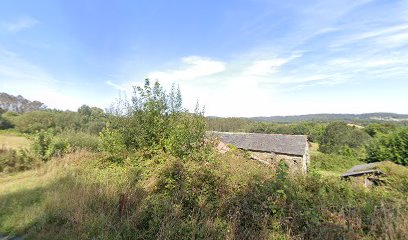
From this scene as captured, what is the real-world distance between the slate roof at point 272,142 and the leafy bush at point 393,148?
9.48 m

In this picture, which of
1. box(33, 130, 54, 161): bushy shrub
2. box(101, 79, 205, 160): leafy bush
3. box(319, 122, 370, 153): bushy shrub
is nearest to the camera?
box(101, 79, 205, 160): leafy bush

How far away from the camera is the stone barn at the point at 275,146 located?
770 inches

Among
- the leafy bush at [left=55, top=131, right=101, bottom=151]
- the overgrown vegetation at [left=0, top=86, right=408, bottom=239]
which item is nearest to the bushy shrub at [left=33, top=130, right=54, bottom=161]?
the leafy bush at [left=55, top=131, right=101, bottom=151]

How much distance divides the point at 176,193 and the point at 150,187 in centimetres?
98

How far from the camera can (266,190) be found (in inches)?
161

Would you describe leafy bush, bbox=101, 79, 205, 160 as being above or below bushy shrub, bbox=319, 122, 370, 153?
above

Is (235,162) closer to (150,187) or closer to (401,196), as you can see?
(150,187)

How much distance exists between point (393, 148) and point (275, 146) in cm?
1318

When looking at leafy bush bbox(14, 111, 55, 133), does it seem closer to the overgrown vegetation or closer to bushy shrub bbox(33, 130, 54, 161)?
bushy shrub bbox(33, 130, 54, 161)

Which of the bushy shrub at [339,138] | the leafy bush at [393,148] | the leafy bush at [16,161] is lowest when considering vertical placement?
the bushy shrub at [339,138]

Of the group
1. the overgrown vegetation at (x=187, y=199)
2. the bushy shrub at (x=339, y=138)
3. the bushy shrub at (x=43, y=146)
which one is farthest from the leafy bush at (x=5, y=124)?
the bushy shrub at (x=339, y=138)

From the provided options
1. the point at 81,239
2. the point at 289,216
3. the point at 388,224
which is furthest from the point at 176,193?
the point at 388,224

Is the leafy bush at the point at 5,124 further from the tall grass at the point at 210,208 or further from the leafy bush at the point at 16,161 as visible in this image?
the tall grass at the point at 210,208

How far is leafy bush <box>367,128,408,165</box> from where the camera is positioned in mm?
20203
